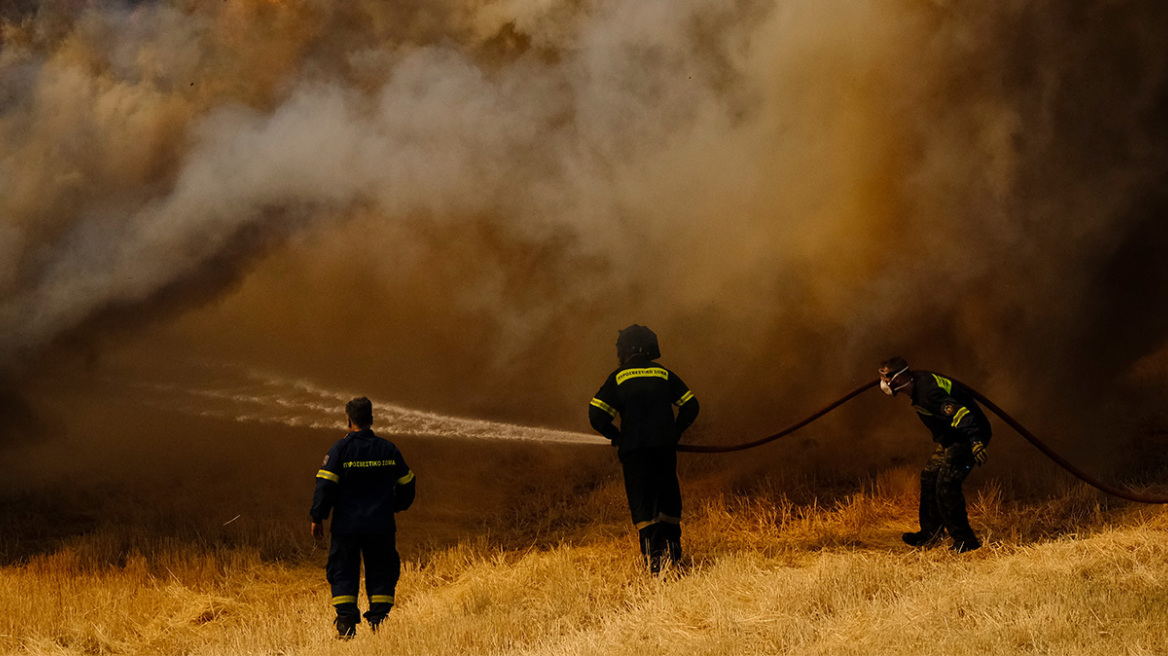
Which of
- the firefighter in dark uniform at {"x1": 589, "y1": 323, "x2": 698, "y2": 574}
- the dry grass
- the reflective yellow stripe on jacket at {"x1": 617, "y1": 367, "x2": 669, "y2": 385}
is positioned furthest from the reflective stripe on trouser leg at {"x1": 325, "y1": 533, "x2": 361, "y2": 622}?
the reflective yellow stripe on jacket at {"x1": 617, "y1": 367, "x2": 669, "y2": 385}

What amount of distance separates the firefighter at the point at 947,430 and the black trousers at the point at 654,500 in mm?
1718

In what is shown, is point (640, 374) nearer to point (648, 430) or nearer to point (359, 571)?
point (648, 430)

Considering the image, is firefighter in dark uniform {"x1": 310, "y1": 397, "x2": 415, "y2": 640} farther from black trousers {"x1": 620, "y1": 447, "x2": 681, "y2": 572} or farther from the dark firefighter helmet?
the dark firefighter helmet

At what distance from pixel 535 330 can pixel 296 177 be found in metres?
3.55

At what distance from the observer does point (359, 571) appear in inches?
262

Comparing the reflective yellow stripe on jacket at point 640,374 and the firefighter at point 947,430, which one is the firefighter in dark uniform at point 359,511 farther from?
the firefighter at point 947,430

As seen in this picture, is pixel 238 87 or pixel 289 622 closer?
pixel 289 622

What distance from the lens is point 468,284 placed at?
1247cm

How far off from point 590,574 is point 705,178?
204 inches

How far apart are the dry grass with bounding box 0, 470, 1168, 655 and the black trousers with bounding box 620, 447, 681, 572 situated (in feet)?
0.70

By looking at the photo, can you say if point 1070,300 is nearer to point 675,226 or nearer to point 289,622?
point 675,226

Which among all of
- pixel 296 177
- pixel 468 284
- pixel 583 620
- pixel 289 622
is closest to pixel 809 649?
pixel 583 620

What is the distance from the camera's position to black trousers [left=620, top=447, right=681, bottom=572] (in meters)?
7.59

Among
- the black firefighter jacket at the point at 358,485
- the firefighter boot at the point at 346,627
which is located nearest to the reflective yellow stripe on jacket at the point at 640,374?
the black firefighter jacket at the point at 358,485
